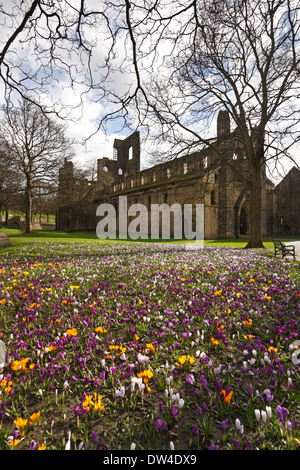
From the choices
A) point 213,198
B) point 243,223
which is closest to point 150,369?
point 213,198

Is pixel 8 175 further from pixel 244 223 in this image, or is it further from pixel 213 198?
pixel 244 223

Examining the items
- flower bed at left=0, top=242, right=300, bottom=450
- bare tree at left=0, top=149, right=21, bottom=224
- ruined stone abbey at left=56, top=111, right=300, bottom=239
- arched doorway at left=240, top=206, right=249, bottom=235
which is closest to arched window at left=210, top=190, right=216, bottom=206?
ruined stone abbey at left=56, top=111, right=300, bottom=239

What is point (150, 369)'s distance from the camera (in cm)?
237

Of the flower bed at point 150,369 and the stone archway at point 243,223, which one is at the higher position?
the stone archway at point 243,223

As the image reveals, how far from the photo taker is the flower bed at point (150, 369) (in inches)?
68.0

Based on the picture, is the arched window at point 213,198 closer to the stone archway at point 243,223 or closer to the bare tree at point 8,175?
the stone archway at point 243,223

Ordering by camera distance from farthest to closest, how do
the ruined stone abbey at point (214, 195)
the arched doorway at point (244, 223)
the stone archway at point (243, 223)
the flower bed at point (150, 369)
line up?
1. the arched doorway at point (244, 223)
2. the stone archway at point (243, 223)
3. the ruined stone abbey at point (214, 195)
4. the flower bed at point (150, 369)

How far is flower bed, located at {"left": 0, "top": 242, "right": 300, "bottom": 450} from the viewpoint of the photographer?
173cm

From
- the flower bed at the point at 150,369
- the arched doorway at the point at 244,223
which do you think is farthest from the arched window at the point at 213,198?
the flower bed at the point at 150,369

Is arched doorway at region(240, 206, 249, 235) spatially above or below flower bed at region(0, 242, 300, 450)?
above

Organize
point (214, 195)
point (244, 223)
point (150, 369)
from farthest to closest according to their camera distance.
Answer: point (244, 223) → point (214, 195) → point (150, 369)

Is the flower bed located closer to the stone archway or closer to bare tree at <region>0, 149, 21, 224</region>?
bare tree at <region>0, 149, 21, 224</region>

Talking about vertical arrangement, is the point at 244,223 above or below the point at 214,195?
below

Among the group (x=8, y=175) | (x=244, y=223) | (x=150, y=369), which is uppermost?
(x=8, y=175)
